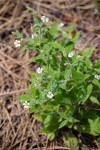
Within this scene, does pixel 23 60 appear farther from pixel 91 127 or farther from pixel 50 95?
Answer: pixel 50 95

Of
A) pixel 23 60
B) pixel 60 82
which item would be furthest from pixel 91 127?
Result: pixel 23 60

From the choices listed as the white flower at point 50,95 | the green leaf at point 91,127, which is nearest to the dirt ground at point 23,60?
the green leaf at point 91,127

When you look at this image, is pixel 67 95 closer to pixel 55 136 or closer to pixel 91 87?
pixel 91 87

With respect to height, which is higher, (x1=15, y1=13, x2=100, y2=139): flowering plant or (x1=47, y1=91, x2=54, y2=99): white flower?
(x1=15, y1=13, x2=100, y2=139): flowering plant

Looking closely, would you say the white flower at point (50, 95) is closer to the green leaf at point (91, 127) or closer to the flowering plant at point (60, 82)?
the flowering plant at point (60, 82)

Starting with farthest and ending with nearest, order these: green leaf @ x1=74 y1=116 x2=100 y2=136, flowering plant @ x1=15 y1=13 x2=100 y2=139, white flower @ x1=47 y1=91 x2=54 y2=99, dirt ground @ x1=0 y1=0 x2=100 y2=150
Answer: dirt ground @ x1=0 y1=0 x2=100 y2=150, green leaf @ x1=74 y1=116 x2=100 y2=136, flowering plant @ x1=15 y1=13 x2=100 y2=139, white flower @ x1=47 y1=91 x2=54 y2=99

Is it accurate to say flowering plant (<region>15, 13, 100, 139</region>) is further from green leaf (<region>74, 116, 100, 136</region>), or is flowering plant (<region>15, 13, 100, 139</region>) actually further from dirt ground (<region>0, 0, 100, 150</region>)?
dirt ground (<region>0, 0, 100, 150</region>)

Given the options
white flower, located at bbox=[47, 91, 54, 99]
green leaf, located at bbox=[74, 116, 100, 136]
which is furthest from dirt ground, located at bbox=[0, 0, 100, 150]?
white flower, located at bbox=[47, 91, 54, 99]
